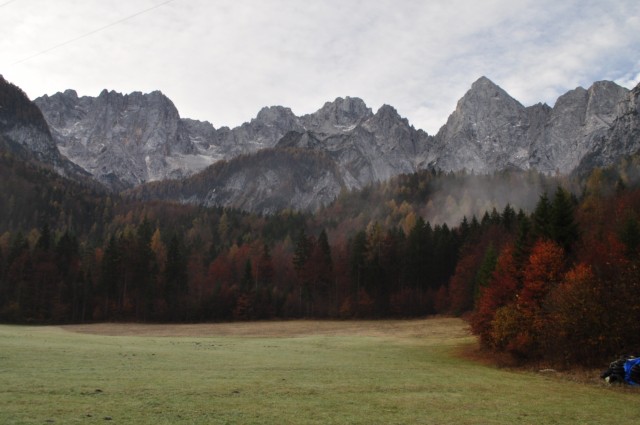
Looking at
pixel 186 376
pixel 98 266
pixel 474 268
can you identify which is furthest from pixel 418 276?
pixel 186 376

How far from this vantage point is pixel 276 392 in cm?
2408

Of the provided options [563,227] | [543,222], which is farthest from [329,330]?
[563,227]

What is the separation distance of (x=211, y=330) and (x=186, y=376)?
68118 millimetres

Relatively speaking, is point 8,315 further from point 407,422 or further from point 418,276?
point 407,422

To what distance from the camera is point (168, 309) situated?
119750mm

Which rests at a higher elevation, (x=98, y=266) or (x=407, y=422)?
(x=98, y=266)

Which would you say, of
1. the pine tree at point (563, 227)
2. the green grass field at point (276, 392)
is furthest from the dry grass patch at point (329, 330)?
the green grass field at point (276, 392)

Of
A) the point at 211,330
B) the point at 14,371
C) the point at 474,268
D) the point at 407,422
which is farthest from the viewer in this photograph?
the point at 474,268

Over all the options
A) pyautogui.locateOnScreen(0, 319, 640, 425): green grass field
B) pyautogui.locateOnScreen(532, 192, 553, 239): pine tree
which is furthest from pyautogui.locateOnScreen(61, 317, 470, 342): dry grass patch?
pyautogui.locateOnScreen(0, 319, 640, 425): green grass field

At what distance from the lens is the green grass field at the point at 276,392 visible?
723 inches

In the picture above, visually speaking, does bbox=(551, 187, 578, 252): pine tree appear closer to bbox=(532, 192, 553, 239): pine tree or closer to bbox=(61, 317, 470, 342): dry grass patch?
bbox=(532, 192, 553, 239): pine tree

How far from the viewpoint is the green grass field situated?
18.4m

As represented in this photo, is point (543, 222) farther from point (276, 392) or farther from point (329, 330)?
point (329, 330)

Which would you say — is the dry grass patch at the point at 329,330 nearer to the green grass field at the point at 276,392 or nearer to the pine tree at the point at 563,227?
the pine tree at the point at 563,227
